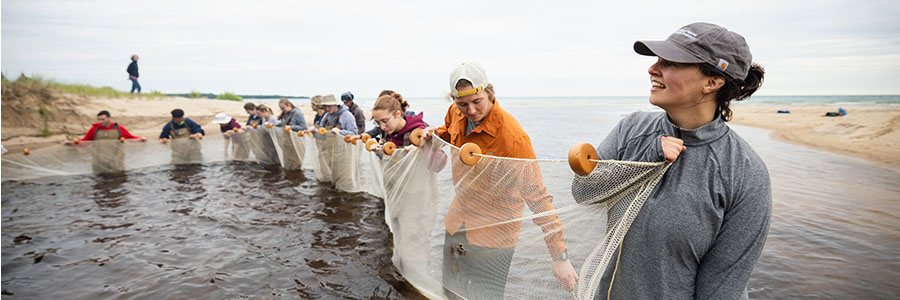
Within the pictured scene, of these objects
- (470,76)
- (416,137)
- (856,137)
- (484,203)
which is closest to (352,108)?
(416,137)

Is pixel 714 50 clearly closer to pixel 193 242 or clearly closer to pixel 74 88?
pixel 193 242

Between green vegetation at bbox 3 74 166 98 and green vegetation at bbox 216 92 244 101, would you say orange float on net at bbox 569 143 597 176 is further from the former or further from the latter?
green vegetation at bbox 216 92 244 101

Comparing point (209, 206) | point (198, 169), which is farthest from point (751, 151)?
point (198, 169)

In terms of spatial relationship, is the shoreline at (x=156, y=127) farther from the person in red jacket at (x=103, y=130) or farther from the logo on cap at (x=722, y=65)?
the logo on cap at (x=722, y=65)

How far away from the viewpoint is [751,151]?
1.34m

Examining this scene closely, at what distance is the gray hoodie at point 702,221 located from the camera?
51.2 inches

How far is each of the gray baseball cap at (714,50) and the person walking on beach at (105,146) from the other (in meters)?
10.8

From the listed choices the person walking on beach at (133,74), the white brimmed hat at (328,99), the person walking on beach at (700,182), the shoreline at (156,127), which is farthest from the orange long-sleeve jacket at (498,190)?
the person walking on beach at (133,74)

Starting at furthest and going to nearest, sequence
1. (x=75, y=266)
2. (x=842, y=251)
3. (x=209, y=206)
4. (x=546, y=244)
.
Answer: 1. (x=209, y=206)
2. (x=842, y=251)
3. (x=75, y=266)
4. (x=546, y=244)

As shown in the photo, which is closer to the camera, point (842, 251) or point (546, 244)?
point (546, 244)

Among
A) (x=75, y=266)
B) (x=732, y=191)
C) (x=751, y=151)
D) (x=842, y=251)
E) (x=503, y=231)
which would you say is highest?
(x=751, y=151)

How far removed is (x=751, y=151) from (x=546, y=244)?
0.95 metres

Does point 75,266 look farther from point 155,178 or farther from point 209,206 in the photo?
point 155,178

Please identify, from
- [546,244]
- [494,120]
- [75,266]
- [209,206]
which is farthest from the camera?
[209,206]
